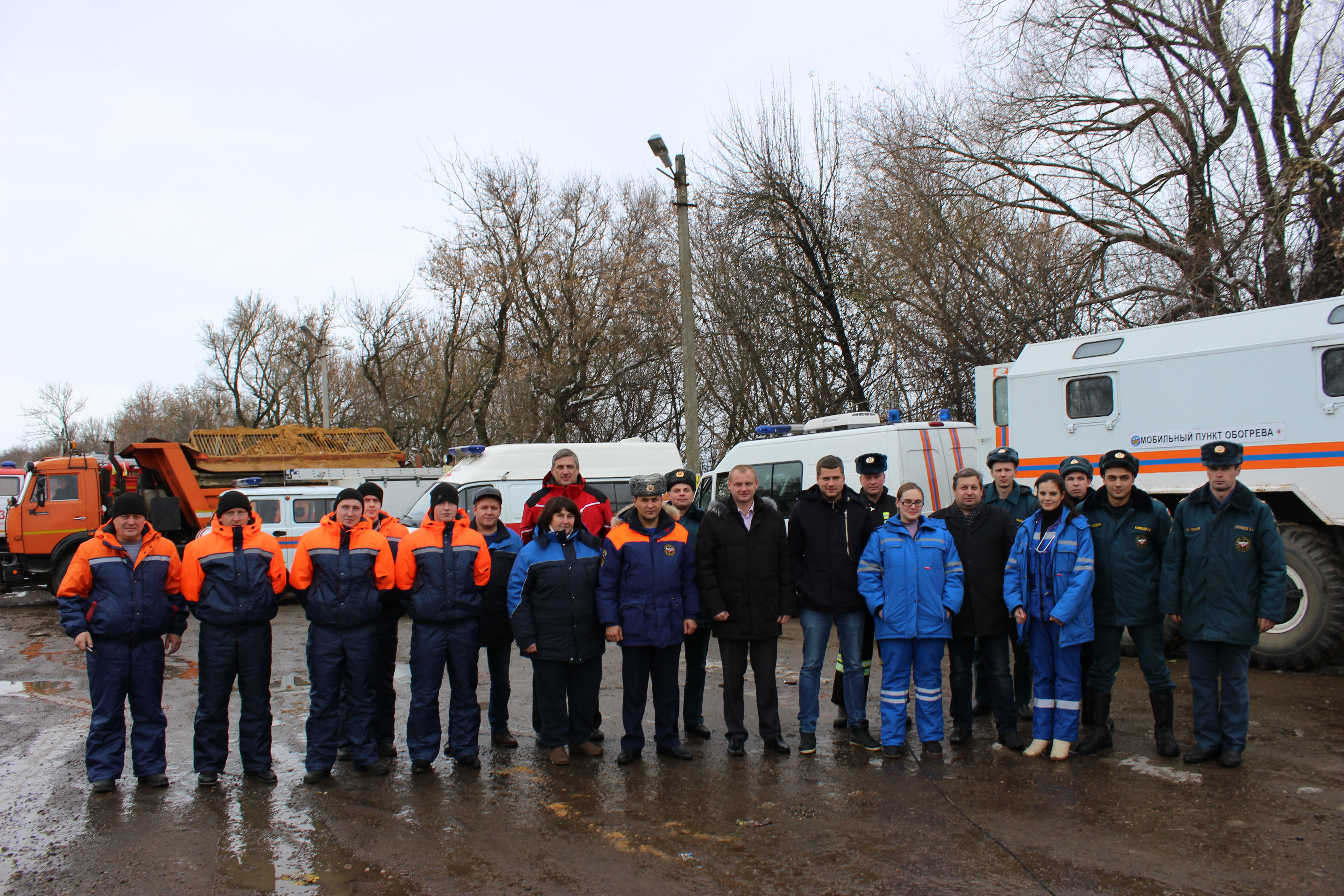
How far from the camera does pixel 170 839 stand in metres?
4.55

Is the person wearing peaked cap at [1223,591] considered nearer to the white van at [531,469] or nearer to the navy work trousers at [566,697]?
the navy work trousers at [566,697]

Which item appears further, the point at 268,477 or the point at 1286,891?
the point at 268,477

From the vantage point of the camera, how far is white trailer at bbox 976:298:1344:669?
748 centimetres

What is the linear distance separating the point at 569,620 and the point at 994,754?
281 cm

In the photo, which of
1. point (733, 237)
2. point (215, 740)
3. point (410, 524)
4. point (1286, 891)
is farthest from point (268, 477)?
point (1286, 891)

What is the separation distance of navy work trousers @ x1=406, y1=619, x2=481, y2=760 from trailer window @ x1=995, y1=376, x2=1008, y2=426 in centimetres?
655

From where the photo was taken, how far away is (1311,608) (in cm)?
764

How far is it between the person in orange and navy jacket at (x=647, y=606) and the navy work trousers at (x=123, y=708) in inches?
107

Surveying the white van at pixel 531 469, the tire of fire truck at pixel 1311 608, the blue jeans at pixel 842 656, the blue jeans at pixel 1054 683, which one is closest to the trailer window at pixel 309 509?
the white van at pixel 531 469

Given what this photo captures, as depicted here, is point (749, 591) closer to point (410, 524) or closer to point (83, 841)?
point (83, 841)

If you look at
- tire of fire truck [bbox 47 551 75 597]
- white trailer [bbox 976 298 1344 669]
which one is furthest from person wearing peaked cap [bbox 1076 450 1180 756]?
tire of fire truck [bbox 47 551 75 597]

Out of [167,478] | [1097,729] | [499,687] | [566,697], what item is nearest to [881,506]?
[1097,729]

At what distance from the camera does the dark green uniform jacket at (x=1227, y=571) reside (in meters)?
5.26

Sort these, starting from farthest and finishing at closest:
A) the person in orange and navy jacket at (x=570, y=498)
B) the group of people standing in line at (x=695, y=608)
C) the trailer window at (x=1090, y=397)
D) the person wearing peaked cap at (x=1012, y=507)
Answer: the trailer window at (x=1090, y=397)
the person in orange and navy jacket at (x=570, y=498)
the person wearing peaked cap at (x=1012, y=507)
the group of people standing in line at (x=695, y=608)
